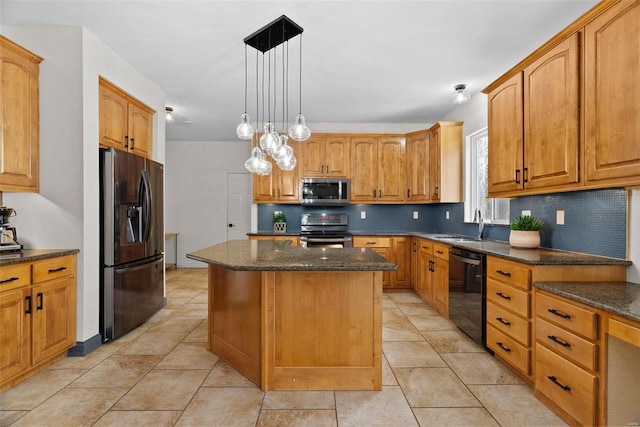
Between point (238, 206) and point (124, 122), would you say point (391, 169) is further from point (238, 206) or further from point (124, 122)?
point (124, 122)

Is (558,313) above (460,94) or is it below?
below

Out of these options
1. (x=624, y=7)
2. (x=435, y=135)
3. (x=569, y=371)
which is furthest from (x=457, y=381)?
(x=435, y=135)

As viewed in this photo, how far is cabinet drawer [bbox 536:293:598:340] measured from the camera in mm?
1628

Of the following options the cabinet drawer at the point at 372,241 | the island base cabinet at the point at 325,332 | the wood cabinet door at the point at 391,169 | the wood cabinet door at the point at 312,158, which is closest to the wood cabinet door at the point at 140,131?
the wood cabinet door at the point at 312,158

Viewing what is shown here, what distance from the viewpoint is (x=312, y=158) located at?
5.09m

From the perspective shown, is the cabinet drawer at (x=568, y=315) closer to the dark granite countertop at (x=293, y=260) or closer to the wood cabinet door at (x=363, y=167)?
the dark granite countertop at (x=293, y=260)

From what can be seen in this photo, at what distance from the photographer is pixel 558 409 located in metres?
1.85

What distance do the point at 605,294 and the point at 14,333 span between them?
3582 mm

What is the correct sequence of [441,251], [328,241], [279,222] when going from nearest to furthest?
[441,251]
[328,241]
[279,222]

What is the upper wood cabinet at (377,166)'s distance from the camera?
16.8ft

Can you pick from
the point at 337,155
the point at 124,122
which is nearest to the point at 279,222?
the point at 337,155

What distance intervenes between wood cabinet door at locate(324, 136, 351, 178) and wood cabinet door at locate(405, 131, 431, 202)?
0.95 m

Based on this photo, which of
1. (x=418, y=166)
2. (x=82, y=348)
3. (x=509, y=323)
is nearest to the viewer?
(x=509, y=323)

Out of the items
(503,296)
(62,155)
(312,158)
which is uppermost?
(312,158)
